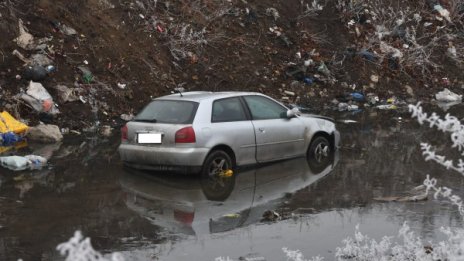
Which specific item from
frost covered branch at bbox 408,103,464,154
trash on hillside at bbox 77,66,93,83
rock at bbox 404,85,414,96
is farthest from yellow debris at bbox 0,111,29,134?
rock at bbox 404,85,414,96

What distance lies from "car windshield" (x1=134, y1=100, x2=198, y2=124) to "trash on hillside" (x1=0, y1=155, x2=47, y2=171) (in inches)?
80.1

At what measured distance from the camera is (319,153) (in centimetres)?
1164

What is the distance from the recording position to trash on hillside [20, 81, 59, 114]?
14.2 meters

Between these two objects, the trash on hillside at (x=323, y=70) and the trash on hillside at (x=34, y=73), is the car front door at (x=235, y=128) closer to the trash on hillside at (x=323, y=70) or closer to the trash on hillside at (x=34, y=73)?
the trash on hillside at (x=34, y=73)

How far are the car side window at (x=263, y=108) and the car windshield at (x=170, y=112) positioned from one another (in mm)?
1191

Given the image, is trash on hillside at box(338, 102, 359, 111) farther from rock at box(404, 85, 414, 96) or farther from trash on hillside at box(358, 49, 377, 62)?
trash on hillside at box(358, 49, 377, 62)

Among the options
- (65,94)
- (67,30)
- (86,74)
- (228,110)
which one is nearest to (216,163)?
(228,110)

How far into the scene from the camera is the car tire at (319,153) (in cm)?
1120

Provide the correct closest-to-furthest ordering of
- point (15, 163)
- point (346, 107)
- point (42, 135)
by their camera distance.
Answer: point (15, 163)
point (42, 135)
point (346, 107)

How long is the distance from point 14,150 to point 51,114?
2.38m

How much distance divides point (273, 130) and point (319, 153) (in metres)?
1.43

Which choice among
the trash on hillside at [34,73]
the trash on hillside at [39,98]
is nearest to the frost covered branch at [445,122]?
the trash on hillside at [39,98]

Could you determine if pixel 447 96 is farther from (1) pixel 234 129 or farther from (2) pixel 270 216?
(2) pixel 270 216

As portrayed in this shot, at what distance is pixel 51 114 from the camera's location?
47.0 ft
